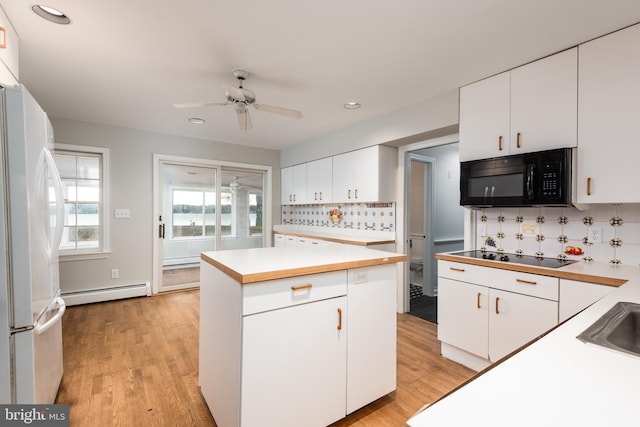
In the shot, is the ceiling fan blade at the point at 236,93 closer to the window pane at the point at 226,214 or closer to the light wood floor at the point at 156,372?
the light wood floor at the point at 156,372

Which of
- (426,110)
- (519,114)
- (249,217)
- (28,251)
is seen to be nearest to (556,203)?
(519,114)

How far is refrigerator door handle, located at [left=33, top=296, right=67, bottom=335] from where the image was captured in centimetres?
136

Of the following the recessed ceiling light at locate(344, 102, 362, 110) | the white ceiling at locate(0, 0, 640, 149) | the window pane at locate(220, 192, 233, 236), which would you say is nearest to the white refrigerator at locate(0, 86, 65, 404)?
the white ceiling at locate(0, 0, 640, 149)

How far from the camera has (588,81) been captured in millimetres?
1911

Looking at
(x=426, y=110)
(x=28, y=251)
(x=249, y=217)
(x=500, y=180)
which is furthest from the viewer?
(x=249, y=217)

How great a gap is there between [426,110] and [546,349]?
8.49 ft

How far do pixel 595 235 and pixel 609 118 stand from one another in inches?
31.5

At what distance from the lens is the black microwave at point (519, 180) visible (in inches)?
77.3

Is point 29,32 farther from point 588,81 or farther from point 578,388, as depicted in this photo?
point 588,81

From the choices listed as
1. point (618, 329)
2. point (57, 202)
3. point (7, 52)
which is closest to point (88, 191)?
point (7, 52)

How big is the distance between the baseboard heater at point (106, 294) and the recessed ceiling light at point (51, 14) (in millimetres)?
3200

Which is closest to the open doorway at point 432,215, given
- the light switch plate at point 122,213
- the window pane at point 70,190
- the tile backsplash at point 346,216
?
the tile backsplash at point 346,216

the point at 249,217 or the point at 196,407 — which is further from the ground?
the point at 249,217

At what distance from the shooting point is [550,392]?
A: 1.97 feet
